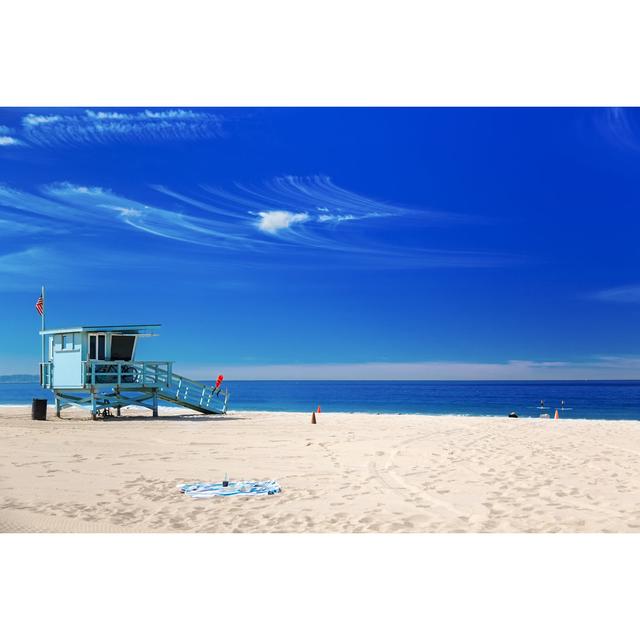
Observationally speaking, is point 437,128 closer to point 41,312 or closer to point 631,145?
point 631,145

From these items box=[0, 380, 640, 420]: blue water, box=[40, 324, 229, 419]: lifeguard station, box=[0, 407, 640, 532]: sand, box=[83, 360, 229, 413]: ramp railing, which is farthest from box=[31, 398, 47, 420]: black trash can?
box=[0, 380, 640, 420]: blue water

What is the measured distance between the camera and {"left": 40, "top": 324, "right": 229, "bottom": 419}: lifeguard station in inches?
749

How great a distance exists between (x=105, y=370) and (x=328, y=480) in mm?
12465

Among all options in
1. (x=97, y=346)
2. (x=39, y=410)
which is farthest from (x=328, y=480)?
(x=39, y=410)

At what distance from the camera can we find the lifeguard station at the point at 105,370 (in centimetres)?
1902

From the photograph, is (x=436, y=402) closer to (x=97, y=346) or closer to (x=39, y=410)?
(x=97, y=346)

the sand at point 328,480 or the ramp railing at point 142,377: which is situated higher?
the ramp railing at point 142,377

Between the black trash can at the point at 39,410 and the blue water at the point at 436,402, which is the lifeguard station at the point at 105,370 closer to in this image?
the black trash can at the point at 39,410

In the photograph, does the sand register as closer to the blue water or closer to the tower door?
the tower door

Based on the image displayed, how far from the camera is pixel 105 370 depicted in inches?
762

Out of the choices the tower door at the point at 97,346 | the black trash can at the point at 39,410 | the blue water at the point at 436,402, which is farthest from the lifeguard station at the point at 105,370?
the blue water at the point at 436,402
